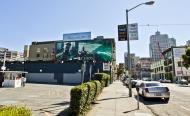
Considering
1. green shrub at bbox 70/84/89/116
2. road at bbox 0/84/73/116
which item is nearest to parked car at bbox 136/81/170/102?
road at bbox 0/84/73/116

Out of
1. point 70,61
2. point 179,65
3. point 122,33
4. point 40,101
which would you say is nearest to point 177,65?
point 179,65

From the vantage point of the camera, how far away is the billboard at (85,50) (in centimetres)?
7156

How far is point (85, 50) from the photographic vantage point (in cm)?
7544

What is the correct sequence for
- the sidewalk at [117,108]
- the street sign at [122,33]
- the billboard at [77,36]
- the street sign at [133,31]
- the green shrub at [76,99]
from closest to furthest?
the green shrub at [76,99], the sidewalk at [117,108], the street sign at [133,31], the street sign at [122,33], the billboard at [77,36]

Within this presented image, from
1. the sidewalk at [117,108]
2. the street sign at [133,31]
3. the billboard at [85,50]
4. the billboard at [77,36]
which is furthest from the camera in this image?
the billboard at [77,36]

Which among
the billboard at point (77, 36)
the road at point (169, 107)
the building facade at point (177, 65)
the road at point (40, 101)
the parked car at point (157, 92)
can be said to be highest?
the billboard at point (77, 36)

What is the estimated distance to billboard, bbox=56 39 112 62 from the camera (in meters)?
71.6

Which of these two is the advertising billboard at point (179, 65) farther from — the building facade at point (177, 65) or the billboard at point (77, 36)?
the billboard at point (77, 36)

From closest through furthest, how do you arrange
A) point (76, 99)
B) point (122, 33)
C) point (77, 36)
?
point (76, 99), point (122, 33), point (77, 36)

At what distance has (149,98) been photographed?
20.2m


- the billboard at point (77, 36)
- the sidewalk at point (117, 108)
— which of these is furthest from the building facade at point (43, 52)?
the sidewalk at point (117, 108)

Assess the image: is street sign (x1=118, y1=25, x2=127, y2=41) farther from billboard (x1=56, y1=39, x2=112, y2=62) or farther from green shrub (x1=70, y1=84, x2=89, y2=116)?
billboard (x1=56, y1=39, x2=112, y2=62)

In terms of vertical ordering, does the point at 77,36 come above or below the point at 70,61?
above

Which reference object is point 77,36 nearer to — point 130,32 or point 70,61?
point 70,61
